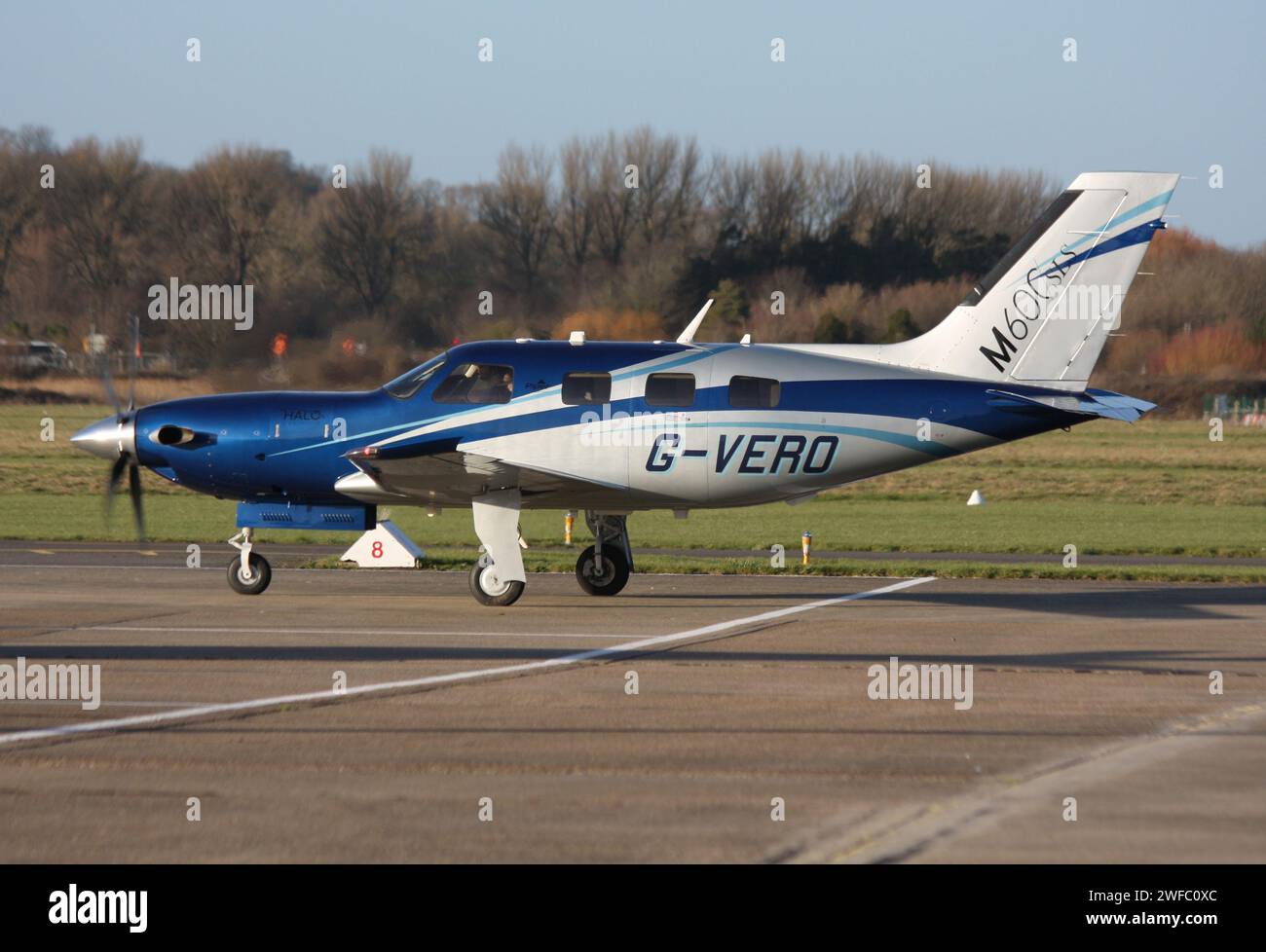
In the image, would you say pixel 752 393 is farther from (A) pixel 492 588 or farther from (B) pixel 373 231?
(B) pixel 373 231

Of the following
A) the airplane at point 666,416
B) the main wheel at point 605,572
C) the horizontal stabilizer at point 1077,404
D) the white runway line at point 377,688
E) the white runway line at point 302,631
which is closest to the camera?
the white runway line at point 377,688

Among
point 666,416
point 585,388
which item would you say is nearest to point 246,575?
point 585,388

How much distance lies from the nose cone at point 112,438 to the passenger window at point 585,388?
5.64m

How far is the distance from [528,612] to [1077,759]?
8785 millimetres

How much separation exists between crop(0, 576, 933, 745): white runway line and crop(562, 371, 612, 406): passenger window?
326 centimetres

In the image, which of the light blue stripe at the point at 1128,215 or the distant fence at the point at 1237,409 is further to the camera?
the distant fence at the point at 1237,409

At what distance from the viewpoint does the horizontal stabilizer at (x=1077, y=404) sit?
17266 millimetres

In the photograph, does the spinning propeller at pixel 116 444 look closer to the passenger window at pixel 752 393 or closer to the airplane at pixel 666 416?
the airplane at pixel 666 416

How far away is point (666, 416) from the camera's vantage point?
58.2 ft

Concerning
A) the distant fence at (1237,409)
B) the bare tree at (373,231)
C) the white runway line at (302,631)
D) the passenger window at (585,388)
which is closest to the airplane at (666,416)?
the passenger window at (585,388)

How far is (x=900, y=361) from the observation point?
727 inches

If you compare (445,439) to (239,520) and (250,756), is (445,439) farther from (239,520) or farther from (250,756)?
(250,756)
